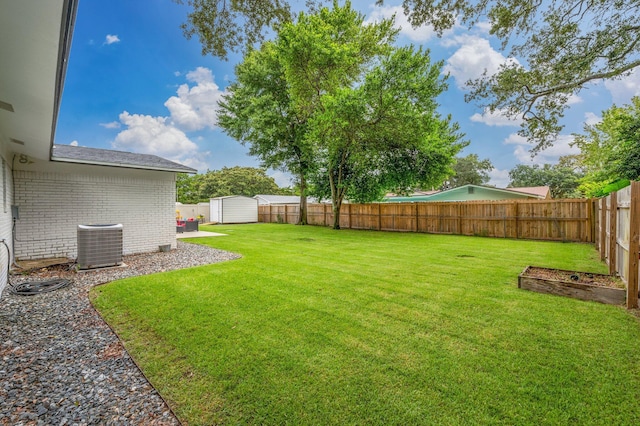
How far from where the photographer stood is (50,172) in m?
6.55

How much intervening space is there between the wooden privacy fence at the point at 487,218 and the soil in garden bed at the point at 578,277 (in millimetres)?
6786

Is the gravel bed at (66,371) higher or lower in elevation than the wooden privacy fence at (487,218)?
lower

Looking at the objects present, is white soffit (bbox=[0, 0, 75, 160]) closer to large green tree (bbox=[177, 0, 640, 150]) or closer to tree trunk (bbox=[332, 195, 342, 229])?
large green tree (bbox=[177, 0, 640, 150])

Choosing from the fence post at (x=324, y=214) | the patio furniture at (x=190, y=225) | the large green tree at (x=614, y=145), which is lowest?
the patio furniture at (x=190, y=225)

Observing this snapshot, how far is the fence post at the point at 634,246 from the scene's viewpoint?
11.4 feet

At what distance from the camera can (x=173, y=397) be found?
1.99 meters

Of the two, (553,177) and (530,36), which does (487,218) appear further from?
(553,177)

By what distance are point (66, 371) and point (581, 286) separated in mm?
5945

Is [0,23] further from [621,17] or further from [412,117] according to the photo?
[412,117]

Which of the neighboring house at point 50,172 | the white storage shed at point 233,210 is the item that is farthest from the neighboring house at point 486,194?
the neighboring house at point 50,172

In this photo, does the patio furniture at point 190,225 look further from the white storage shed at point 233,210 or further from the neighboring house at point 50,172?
the white storage shed at point 233,210

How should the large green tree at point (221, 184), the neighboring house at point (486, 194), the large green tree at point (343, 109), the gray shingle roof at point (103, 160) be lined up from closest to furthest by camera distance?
the gray shingle roof at point (103, 160) → the large green tree at point (343, 109) → the neighboring house at point (486, 194) → the large green tree at point (221, 184)

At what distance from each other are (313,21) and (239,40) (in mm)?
8699

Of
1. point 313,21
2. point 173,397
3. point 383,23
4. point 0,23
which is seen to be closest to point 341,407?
point 173,397
